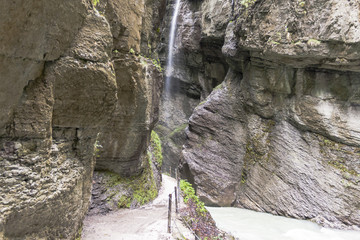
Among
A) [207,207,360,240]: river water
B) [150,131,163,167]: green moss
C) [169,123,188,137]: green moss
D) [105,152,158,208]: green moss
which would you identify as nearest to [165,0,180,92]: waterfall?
[169,123,188,137]: green moss

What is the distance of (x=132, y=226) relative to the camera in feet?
26.6

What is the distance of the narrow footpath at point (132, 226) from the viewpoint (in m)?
7.16

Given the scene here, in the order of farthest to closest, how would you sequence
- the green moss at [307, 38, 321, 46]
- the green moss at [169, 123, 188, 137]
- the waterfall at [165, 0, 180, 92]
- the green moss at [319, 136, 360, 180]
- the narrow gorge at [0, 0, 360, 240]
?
1. the green moss at [169, 123, 188, 137]
2. the waterfall at [165, 0, 180, 92]
3. the green moss at [319, 136, 360, 180]
4. the green moss at [307, 38, 321, 46]
5. the narrow gorge at [0, 0, 360, 240]

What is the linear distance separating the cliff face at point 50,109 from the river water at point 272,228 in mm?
8777

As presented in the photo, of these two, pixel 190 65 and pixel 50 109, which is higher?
pixel 190 65

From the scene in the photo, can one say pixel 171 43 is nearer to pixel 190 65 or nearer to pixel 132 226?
pixel 190 65

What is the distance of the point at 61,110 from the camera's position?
188 inches

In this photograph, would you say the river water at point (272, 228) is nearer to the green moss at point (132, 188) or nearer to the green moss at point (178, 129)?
the green moss at point (132, 188)

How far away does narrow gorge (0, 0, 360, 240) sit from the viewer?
3843 millimetres

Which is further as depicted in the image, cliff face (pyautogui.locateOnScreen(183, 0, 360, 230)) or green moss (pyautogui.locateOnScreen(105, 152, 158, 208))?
cliff face (pyautogui.locateOnScreen(183, 0, 360, 230))

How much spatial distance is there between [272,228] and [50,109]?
1257 centimetres

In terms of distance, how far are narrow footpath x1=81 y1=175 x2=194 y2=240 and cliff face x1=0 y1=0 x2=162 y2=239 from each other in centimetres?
195

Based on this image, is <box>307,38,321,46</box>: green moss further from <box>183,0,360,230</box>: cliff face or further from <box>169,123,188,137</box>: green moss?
<box>169,123,188,137</box>: green moss

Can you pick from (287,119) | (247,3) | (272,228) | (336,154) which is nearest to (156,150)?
(272,228)
